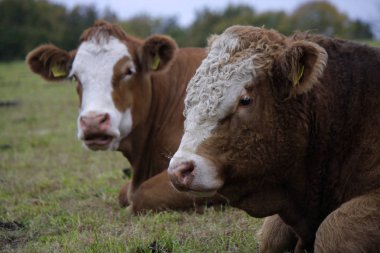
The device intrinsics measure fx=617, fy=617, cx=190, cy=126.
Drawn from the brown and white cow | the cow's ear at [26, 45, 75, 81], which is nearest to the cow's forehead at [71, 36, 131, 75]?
the cow's ear at [26, 45, 75, 81]

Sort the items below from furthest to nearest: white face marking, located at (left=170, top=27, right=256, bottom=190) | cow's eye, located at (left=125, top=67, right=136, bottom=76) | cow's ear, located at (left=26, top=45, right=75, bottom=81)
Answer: cow's ear, located at (left=26, top=45, right=75, bottom=81) → cow's eye, located at (left=125, top=67, right=136, bottom=76) → white face marking, located at (left=170, top=27, right=256, bottom=190)

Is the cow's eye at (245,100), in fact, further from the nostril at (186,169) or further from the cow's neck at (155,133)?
the cow's neck at (155,133)

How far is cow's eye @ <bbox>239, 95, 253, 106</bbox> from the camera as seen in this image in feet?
12.2

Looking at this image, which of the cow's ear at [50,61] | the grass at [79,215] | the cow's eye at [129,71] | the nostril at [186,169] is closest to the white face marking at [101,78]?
the cow's eye at [129,71]

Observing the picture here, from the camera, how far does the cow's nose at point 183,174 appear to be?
3459 mm

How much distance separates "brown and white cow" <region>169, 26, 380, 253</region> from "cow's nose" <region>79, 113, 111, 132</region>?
2513 mm

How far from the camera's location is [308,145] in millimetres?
3928

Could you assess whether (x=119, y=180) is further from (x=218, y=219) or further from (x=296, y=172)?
(x=296, y=172)

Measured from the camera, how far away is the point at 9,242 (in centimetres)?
517

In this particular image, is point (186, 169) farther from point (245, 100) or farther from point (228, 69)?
point (228, 69)

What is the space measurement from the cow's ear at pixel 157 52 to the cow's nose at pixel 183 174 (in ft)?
12.8

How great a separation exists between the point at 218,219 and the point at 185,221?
0.31 m

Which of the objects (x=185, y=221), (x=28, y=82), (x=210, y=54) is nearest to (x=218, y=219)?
(x=185, y=221)

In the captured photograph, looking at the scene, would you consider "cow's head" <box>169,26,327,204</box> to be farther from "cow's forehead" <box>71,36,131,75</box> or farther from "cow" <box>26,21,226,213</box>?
"cow's forehead" <box>71,36,131,75</box>
